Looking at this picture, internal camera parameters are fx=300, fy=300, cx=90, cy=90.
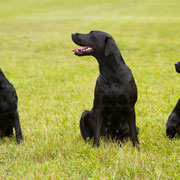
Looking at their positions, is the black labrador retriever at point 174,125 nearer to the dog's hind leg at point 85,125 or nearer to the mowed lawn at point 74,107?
the mowed lawn at point 74,107

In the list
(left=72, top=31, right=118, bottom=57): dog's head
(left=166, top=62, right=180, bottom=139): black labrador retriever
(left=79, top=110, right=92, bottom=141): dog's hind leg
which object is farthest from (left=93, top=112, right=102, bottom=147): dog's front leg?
(left=166, top=62, right=180, bottom=139): black labrador retriever

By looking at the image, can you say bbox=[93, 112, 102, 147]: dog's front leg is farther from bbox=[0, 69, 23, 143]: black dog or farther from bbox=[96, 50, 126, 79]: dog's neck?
bbox=[0, 69, 23, 143]: black dog

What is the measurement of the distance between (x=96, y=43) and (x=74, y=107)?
2688 millimetres

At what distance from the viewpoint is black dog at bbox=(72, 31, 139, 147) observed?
13.9 feet

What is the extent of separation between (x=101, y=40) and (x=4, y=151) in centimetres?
219

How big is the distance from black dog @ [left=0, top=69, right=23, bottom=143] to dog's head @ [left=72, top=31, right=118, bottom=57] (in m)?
1.31

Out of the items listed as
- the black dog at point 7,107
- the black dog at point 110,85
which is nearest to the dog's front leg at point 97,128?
the black dog at point 110,85

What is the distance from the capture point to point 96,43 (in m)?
4.32

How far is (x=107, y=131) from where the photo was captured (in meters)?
4.72

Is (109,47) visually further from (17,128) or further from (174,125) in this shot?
(17,128)

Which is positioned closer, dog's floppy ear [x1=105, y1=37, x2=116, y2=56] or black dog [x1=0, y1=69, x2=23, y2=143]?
dog's floppy ear [x1=105, y1=37, x2=116, y2=56]

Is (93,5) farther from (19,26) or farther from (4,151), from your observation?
(4,151)

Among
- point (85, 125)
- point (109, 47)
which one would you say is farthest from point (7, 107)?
point (109, 47)

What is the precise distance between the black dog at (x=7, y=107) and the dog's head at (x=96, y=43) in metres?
1.31
